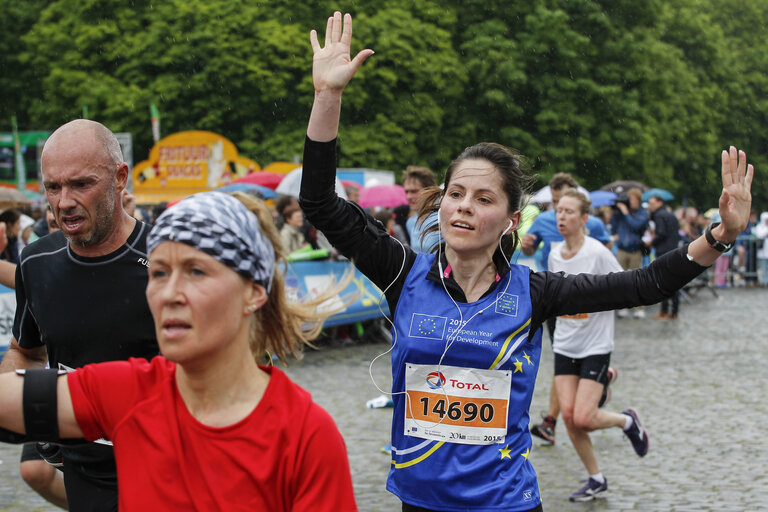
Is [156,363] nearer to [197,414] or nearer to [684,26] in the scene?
[197,414]

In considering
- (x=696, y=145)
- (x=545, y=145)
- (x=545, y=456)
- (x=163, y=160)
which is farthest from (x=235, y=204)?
(x=696, y=145)

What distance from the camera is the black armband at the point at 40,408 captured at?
2.32 meters

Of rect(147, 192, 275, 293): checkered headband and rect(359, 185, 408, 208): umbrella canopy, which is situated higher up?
rect(147, 192, 275, 293): checkered headband

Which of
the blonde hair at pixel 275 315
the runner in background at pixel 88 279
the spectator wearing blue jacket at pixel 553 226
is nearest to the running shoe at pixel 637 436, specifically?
the spectator wearing blue jacket at pixel 553 226

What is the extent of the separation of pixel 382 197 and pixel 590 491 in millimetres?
11523

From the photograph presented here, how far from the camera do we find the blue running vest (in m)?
3.59

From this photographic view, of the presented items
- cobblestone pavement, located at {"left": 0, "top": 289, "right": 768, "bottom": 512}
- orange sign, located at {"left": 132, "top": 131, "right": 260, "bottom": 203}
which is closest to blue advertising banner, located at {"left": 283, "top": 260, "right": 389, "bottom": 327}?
cobblestone pavement, located at {"left": 0, "top": 289, "right": 768, "bottom": 512}

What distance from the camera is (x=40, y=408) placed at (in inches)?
91.5

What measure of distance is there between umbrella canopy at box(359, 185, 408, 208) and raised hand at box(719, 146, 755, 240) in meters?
14.3

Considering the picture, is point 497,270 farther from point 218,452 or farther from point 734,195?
point 218,452

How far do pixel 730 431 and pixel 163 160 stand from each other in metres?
21.4

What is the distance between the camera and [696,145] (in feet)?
127

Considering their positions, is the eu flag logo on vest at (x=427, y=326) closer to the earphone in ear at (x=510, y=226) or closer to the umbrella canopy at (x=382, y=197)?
the earphone in ear at (x=510, y=226)

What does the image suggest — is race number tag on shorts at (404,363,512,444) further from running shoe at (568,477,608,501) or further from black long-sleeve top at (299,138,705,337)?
running shoe at (568,477,608,501)
